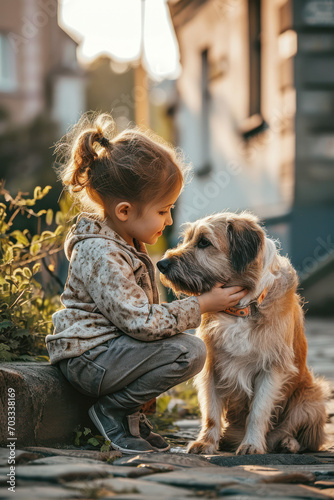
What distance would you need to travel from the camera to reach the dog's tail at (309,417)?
381 centimetres

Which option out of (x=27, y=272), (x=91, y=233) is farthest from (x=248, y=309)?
(x=27, y=272)

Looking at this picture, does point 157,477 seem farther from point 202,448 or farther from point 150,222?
point 150,222

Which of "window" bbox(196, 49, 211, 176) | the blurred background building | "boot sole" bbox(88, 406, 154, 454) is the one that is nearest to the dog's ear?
"boot sole" bbox(88, 406, 154, 454)

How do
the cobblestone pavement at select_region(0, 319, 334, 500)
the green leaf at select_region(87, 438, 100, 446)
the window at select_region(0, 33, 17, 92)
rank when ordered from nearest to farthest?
the cobblestone pavement at select_region(0, 319, 334, 500) → the green leaf at select_region(87, 438, 100, 446) → the window at select_region(0, 33, 17, 92)

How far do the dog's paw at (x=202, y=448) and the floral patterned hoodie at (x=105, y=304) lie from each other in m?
0.69

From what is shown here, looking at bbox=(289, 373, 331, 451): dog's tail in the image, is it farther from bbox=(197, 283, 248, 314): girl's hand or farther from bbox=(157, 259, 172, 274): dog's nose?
bbox=(157, 259, 172, 274): dog's nose

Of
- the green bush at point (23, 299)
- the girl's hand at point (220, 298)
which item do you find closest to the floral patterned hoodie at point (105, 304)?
the girl's hand at point (220, 298)

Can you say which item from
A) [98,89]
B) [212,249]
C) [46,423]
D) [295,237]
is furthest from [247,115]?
[98,89]

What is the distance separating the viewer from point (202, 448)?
361 cm

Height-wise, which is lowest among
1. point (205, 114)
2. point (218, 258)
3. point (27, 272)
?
point (27, 272)

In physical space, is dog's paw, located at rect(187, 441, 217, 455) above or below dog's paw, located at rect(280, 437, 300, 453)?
above

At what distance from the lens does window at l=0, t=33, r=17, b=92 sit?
20.4 m

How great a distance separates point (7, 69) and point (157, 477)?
19.9 metres

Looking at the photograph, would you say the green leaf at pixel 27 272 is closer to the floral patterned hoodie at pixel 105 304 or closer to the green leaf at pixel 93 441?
the floral patterned hoodie at pixel 105 304
